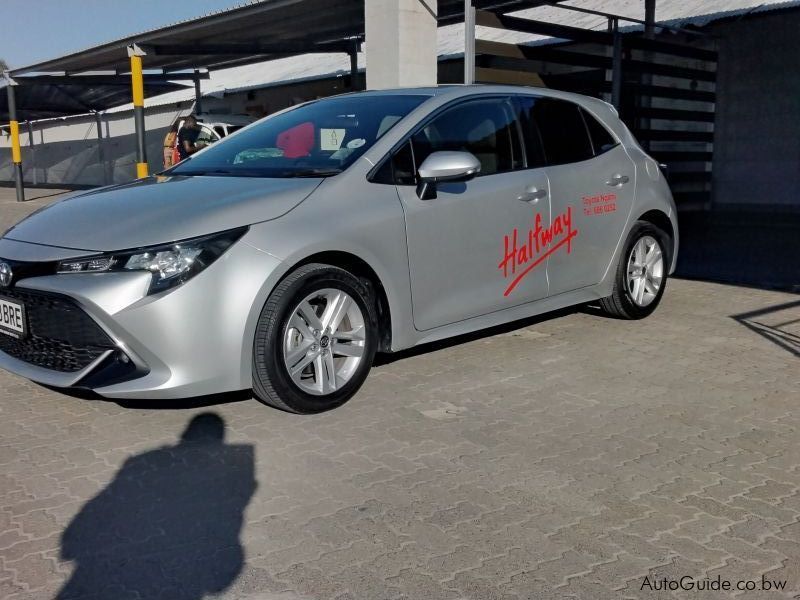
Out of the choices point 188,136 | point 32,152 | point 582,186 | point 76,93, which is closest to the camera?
point 582,186

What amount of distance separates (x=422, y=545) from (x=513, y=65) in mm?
12059

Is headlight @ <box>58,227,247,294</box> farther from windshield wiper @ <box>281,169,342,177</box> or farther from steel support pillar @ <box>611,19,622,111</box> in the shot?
steel support pillar @ <box>611,19,622,111</box>

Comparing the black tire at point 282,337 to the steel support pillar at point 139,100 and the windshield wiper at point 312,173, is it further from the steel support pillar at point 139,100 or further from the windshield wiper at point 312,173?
the steel support pillar at point 139,100

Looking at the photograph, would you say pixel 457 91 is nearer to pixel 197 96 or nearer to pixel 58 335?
pixel 58 335

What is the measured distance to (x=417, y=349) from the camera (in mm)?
5711

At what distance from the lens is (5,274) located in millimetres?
4172

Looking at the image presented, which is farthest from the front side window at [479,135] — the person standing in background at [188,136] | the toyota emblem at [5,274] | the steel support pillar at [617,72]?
the person standing in background at [188,136]

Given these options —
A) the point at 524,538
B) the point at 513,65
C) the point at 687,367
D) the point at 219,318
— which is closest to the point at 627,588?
the point at 524,538

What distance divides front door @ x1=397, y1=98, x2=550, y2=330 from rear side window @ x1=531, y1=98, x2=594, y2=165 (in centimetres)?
26

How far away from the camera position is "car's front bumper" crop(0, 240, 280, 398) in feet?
12.4

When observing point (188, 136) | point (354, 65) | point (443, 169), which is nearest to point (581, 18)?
point (354, 65)

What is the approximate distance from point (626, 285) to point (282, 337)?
312 cm

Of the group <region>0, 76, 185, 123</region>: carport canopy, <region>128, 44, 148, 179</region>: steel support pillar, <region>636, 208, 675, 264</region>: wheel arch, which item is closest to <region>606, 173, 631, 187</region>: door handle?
<region>636, 208, 675, 264</region>: wheel arch

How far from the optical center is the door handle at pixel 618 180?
5.96 metres
